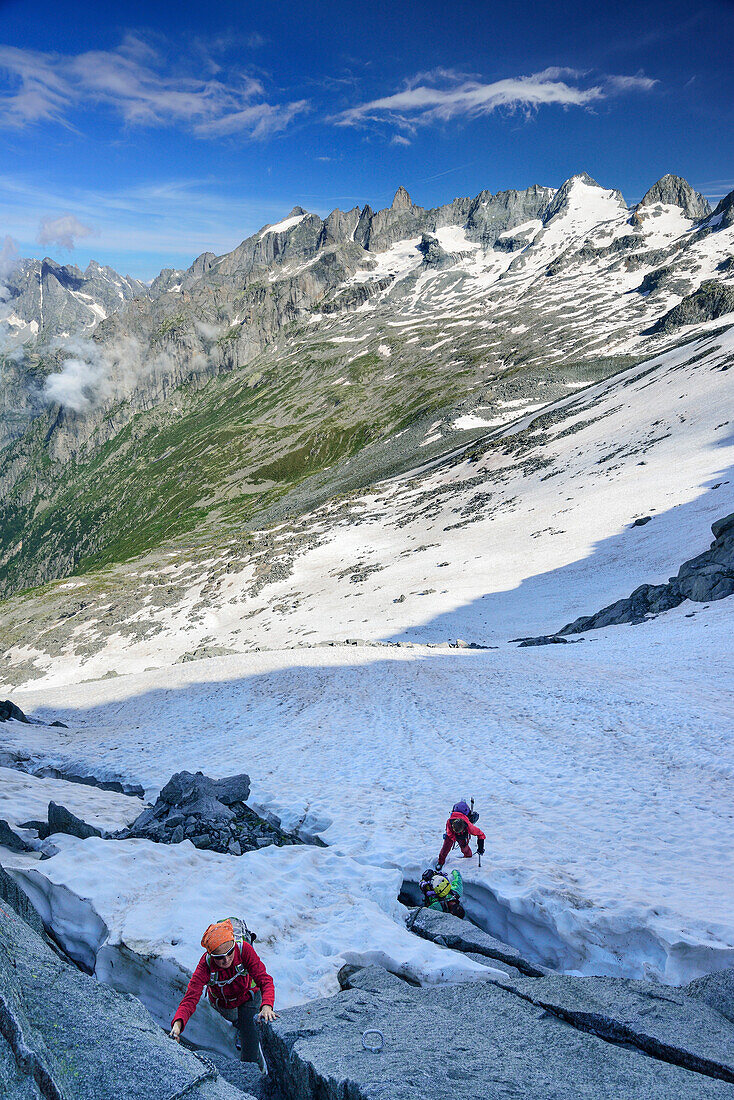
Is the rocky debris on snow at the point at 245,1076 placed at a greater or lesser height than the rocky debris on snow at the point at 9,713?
greater

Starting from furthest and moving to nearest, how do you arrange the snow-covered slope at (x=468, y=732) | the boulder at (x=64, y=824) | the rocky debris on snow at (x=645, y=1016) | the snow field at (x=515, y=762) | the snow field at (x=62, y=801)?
1. the snow field at (x=62, y=801)
2. the boulder at (x=64, y=824)
3. the snow field at (x=515, y=762)
4. the snow-covered slope at (x=468, y=732)
5. the rocky debris on snow at (x=645, y=1016)

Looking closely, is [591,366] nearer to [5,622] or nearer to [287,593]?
[287,593]

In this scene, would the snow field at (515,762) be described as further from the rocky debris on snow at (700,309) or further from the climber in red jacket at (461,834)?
the rocky debris on snow at (700,309)

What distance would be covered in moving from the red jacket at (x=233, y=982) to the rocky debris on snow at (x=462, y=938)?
127 inches

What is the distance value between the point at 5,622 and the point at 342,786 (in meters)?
86.5

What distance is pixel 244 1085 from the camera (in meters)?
5.47

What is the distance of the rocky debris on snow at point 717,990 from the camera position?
6.40 meters

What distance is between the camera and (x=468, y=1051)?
17.2 ft

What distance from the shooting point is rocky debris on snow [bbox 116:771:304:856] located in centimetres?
1195

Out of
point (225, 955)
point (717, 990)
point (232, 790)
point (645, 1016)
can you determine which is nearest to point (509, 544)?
point (232, 790)

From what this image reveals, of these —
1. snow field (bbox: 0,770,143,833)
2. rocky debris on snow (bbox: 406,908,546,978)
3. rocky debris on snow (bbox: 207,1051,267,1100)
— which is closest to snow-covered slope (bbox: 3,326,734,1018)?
rocky debris on snow (bbox: 406,908,546,978)

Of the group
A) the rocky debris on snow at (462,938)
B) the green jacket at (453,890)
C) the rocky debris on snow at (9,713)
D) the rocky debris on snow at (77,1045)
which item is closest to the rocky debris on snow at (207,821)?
the green jacket at (453,890)

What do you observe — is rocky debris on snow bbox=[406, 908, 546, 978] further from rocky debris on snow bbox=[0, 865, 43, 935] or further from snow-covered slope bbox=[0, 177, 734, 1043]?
rocky debris on snow bbox=[0, 865, 43, 935]

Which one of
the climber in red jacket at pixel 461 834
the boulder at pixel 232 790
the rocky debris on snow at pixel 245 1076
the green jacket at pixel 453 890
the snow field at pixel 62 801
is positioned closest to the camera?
the rocky debris on snow at pixel 245 1076
